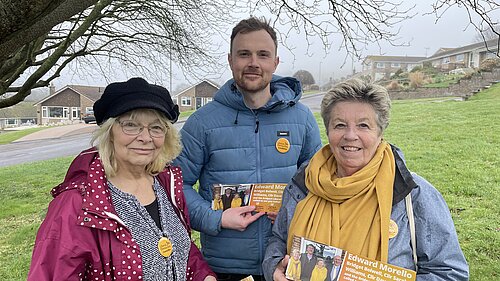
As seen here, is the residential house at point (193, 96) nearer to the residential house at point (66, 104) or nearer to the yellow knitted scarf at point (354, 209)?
the residential house at point (66, 104)

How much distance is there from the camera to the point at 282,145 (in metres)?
2.39

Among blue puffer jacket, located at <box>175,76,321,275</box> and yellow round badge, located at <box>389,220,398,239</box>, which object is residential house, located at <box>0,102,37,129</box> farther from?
yellow round badge, located at <box>389,220,398,239</box>

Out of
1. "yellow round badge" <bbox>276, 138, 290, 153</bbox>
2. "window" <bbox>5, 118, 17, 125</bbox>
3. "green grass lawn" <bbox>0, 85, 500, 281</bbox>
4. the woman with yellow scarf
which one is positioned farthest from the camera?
"window" <bbox>5, 118, 17, 125</bbox>

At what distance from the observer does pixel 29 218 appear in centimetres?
745

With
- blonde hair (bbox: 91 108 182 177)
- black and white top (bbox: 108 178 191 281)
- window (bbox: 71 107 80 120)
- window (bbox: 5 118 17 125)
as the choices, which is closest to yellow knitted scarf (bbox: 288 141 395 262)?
black and white top (bbox: 108 178 191 281)

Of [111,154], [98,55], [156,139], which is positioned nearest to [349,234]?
[156,139]

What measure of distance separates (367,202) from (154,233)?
3.09 ft

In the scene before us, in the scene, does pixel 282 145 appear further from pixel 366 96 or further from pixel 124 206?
pixel 124 206

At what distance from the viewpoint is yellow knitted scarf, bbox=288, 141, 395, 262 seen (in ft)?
5.72

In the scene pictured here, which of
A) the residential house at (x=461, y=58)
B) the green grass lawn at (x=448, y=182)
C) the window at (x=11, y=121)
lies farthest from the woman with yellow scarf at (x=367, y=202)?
the window at (x=11, y=121)

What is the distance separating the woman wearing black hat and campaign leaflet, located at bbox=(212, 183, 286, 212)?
10.7 inches

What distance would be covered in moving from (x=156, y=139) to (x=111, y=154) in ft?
0.70

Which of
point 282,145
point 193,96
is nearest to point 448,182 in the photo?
point 282,145

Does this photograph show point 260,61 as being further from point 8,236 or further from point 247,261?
point 8,236
